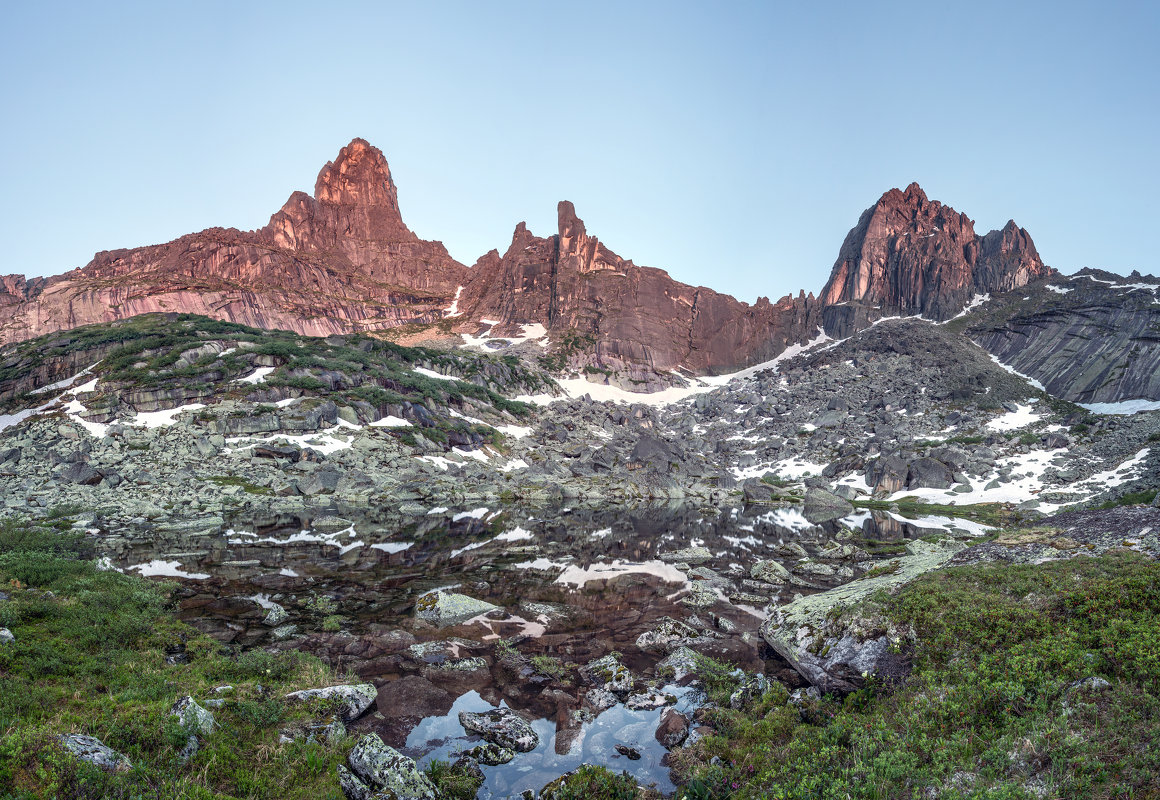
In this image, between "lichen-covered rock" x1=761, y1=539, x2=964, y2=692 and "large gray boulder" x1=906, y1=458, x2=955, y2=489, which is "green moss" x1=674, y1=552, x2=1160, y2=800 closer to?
"lichen-covered rock" x1=761, y1=539, x2=964, y2=692

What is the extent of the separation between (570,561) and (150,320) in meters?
129

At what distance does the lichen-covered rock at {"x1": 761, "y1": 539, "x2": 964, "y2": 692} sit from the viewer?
10547 mm

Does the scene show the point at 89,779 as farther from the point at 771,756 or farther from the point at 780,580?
the point at 780,580

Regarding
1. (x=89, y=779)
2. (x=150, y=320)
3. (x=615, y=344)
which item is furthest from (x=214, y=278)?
(x=89, y=779)

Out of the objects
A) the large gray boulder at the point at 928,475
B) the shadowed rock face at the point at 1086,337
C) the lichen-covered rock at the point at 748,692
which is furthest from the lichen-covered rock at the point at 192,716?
the shadowed rock face at the point at 1086,337

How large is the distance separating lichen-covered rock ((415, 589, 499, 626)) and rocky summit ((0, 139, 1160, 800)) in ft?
0.41

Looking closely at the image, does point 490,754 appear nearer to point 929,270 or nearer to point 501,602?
point 501,602

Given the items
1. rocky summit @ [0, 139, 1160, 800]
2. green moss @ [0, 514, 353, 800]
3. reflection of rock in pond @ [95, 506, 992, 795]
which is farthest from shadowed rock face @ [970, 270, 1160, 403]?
green moss @ [0, 514, 353, 800]

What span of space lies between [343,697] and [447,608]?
26.8 ft

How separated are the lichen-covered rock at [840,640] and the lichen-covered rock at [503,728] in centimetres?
669

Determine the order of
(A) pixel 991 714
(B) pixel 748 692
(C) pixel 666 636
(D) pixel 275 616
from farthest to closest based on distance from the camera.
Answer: (D) pixel 275 616, (C) pixel 666 636, (B) pixel 748 692, (A) pixel 991 714

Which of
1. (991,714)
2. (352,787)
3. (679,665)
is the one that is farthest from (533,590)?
(991,714)

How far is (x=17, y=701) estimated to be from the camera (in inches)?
314

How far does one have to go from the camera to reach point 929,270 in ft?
592
